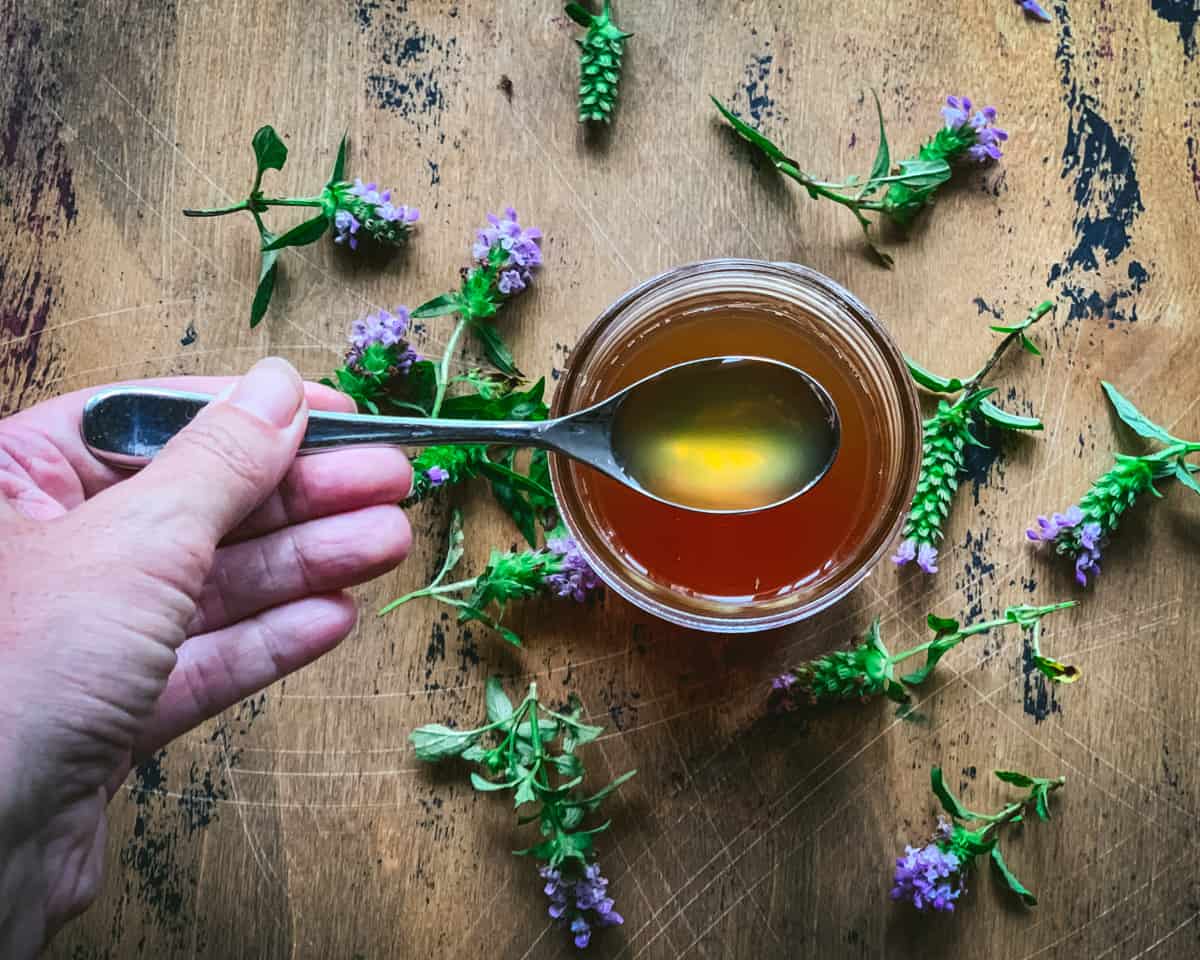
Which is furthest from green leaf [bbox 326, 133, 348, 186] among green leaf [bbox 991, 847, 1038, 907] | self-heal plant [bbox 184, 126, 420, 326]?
green leaf [bbox 991, 847, 1038, 907]

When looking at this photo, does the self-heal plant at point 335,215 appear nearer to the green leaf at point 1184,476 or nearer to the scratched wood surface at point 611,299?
the scratched wood surface at point 611,299

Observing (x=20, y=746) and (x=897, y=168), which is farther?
(x=897, y=168)

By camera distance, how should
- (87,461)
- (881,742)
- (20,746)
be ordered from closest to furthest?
1. (20,746)
2. (87,461)
3. (881,742)

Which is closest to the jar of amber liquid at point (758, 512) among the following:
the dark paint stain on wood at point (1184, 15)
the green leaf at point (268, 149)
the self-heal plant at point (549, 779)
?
the self-heal plant at point (549, 779)

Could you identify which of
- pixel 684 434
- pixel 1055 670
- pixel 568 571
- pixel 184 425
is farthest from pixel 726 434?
pixel 184 425

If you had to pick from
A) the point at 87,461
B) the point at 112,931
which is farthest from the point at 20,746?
the point at 112,931

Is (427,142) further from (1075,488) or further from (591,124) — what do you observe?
(1075,488)

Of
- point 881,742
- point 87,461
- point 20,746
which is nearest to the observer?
point 20,746

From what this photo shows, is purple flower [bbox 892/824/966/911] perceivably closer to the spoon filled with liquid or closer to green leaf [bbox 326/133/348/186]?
the spoon filled with liquid
